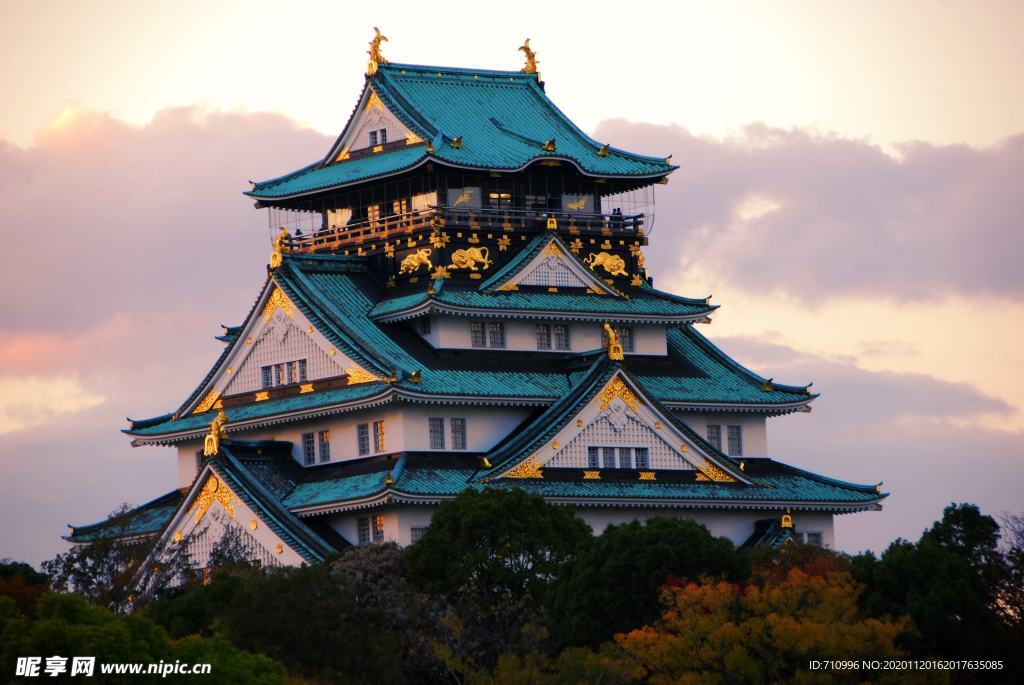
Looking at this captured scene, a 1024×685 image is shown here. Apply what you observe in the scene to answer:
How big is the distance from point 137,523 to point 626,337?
19250mm

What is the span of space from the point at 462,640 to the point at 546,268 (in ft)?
80.1

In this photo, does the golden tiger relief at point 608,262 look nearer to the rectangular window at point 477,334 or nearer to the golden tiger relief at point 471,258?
the golden tiger relief at point 471,258

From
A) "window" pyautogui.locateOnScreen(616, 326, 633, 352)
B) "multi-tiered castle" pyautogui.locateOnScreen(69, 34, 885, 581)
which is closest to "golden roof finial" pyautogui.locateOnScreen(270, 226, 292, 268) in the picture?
"multi-tiered castle" pyautogui.locateOnScreen(69, 34, 885, 581)

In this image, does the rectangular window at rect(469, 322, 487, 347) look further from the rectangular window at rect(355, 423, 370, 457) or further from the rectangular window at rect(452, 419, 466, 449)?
the rectangular window at rect(355, 423, 370, 457)

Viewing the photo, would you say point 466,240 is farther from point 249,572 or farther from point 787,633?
point 787,633

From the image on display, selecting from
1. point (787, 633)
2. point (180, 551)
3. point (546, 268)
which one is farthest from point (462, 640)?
point (546, 268)

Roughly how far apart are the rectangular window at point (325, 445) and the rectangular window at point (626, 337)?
1185cm

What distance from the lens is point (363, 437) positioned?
3420 inches

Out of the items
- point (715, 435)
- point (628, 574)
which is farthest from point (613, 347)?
point (628, 574)

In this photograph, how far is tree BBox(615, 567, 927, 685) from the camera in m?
64.4

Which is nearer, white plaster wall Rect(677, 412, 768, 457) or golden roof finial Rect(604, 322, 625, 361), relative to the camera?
golden roof finial Rect(604, 322, 625, 361)

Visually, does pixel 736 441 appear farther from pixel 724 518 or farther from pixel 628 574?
pixel 628 574

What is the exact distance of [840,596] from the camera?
217 feet

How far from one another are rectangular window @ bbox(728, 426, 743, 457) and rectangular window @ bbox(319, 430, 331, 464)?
15421mm
